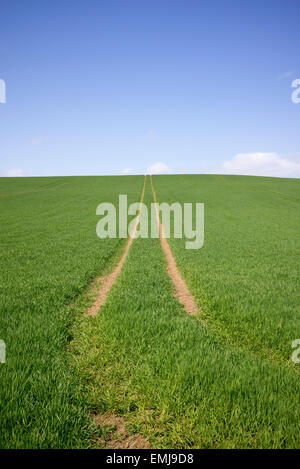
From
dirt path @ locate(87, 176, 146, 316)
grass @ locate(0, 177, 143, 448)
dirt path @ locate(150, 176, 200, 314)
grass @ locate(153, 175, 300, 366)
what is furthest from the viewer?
dirt path @ locate(150, 176, 200, 314)

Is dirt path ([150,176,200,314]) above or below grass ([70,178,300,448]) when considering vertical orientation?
above

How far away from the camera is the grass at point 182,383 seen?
9.68 feet

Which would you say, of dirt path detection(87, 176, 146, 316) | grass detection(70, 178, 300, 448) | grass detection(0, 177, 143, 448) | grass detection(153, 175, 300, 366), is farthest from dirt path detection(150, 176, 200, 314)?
grass detection(0, 177, 143, 448)

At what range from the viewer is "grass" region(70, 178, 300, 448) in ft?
9.68

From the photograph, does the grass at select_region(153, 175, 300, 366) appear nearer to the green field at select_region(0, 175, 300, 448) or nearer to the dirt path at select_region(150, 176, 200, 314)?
the green field at select_region(0, 175, 300, 448)

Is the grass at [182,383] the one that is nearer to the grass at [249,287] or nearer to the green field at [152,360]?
the green field at [152,360]

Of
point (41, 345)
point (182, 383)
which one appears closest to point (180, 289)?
point (182, 383)

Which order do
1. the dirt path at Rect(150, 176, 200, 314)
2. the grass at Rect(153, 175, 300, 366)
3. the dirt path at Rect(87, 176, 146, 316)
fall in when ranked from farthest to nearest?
the dirt path at Rect(150, 176, 200, 314) → the dirt path at Rect(87, 176, 146, 316) → the grass at Rect(153, 175, 300, 366)

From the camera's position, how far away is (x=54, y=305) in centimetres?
634

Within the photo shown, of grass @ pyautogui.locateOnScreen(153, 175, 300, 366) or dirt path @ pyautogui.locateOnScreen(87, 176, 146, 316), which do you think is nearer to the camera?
grass @ pyautogui.locateOnScreen(153, 175, 300, 366)

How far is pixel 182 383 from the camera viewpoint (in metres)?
3.59

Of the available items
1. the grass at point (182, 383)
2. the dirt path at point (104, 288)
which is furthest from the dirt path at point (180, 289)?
the dirt path at point (104, 288)
